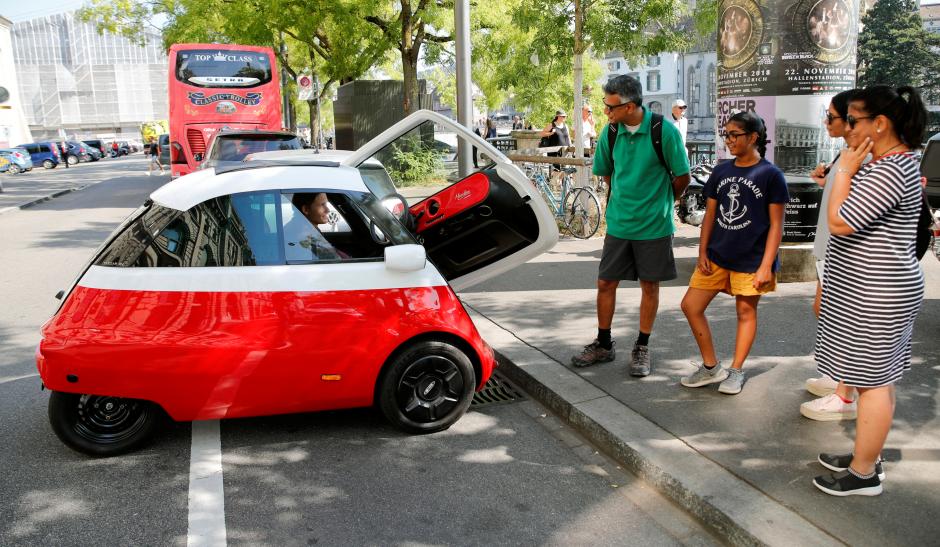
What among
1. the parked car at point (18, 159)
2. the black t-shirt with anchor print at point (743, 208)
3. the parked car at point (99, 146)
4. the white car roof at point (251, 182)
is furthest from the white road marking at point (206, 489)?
the parked car at point (99, 146)

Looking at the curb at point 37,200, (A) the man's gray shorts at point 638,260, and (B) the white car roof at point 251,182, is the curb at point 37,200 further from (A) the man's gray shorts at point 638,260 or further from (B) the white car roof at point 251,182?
(A) the man's gray shorts at point 638,260

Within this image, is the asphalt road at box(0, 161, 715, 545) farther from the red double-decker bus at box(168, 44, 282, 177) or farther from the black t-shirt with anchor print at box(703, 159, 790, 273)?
the red double-decker bus at box(168, 44, 282, 177)

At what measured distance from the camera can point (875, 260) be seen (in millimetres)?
3367

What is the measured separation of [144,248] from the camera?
4102 millimetres

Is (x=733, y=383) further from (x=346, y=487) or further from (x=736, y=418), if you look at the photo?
(x=346, y=487)

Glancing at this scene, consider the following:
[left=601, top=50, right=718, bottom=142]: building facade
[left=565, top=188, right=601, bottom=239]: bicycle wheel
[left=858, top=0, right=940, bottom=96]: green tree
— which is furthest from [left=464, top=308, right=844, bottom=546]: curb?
[left=601, top=50, right=718, bottom=142]: building facade

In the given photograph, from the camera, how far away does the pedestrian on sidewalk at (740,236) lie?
14.5 ft

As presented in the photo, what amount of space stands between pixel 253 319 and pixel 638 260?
8.13 ft

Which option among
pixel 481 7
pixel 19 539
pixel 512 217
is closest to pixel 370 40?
pixel 481 7

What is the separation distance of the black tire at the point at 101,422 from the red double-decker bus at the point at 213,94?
1506cm

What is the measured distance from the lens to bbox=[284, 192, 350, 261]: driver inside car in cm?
421

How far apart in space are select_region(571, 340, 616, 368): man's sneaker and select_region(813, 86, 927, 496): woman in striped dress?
202cm

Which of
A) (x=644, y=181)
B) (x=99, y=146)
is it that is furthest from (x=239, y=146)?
(x=99, y=146)

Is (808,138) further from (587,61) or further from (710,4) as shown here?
(587,61)
